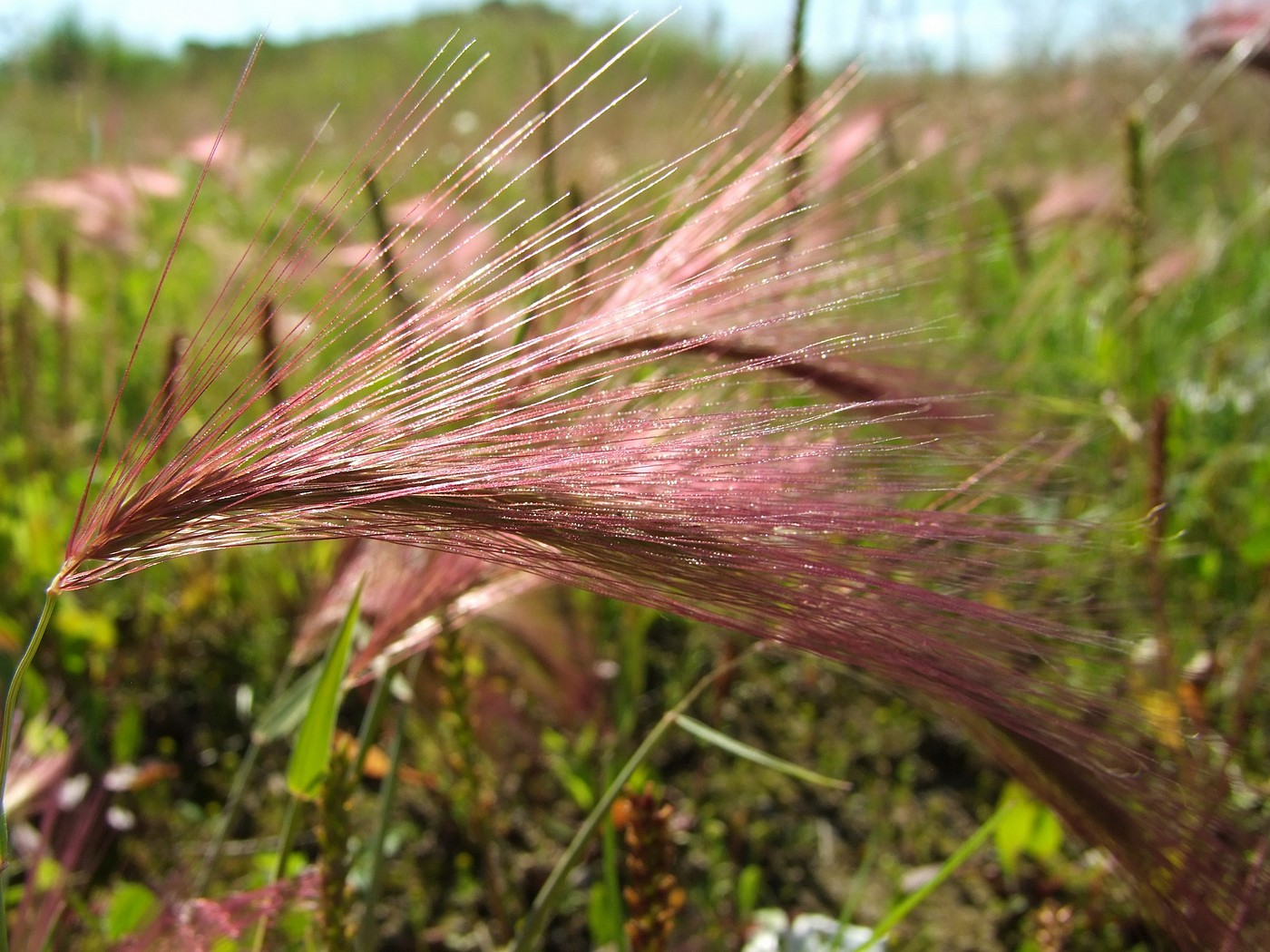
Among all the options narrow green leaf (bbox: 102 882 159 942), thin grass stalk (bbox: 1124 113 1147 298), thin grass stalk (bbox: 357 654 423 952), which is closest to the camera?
thin grass stalk (bbox: 357 654 423 952)

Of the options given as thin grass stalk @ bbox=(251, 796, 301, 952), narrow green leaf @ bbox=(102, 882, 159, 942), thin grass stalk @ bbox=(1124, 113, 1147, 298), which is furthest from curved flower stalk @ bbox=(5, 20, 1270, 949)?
thin grass stalk @ bbox=(1124, 113, 1147, 298)

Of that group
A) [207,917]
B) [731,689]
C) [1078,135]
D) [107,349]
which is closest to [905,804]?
[731,689]

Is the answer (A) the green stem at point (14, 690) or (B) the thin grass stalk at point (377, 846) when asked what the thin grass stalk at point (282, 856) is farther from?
(A) the green stem at point (14, 690)

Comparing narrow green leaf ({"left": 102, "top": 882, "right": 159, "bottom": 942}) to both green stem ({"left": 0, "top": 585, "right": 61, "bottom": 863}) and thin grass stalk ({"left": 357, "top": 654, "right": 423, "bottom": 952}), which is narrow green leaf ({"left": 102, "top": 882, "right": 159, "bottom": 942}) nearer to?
thin grass stalk ({"left": 357, "top": 654, "right": 423, "bottom": 952})

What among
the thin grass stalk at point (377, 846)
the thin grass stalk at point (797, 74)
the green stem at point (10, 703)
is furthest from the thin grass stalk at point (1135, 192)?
the green stem at point (10, 703)

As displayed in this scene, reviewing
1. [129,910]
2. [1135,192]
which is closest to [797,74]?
[1135,192]

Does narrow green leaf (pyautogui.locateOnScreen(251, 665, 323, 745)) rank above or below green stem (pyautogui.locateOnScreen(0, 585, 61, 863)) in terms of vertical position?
below

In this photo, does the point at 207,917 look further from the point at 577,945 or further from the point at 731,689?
the point at 731,689

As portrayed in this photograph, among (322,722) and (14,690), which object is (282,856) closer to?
(322,722)
